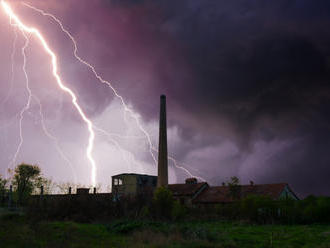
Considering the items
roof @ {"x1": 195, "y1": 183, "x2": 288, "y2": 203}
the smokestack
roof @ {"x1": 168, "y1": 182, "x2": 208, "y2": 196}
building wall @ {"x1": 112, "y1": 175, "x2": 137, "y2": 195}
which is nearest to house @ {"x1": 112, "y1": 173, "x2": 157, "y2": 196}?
building wall @ {"x1": 112, "y1": 175, "x2": 137, "y2": 195}

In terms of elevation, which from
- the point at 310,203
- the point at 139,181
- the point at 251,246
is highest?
the point at 139,181

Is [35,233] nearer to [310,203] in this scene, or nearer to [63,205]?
[63,205]

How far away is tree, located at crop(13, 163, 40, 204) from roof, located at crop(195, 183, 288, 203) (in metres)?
29.5

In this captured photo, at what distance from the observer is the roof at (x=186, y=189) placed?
145 feet

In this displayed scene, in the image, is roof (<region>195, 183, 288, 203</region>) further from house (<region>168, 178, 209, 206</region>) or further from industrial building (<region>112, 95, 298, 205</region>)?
house (<region>168, 178, 209, 206</region>)

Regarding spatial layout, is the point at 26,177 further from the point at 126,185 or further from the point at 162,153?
the point at 162,153

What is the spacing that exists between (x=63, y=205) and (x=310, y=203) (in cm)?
2158

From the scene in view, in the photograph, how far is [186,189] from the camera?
45688 millimetres

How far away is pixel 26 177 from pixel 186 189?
2850 cm

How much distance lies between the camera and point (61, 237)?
14945mm

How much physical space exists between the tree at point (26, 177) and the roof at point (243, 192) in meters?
29.5

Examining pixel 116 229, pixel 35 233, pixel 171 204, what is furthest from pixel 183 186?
pixel 35 233

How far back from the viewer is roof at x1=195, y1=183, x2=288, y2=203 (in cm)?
3838

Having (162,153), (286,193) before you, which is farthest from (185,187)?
(286,193)
